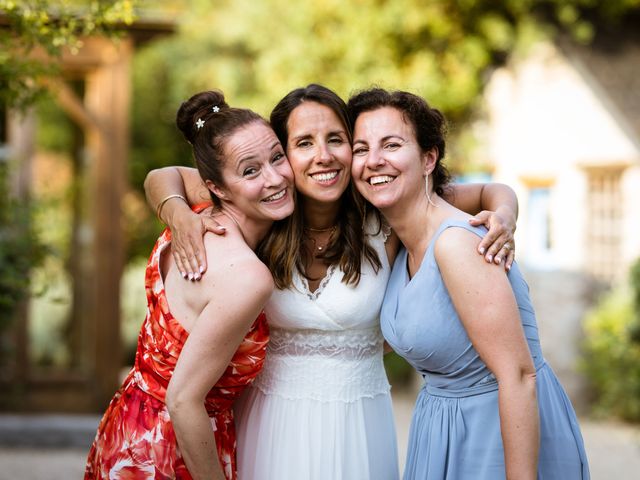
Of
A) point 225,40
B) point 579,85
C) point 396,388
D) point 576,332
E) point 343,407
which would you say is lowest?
point 396,388

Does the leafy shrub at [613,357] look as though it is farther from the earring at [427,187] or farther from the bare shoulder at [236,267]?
the bare shoulder at [236,267]

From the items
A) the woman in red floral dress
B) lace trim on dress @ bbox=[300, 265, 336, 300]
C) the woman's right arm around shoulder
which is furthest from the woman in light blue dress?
the woman's right arm around shoulder

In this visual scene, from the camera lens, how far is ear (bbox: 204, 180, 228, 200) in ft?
9.93

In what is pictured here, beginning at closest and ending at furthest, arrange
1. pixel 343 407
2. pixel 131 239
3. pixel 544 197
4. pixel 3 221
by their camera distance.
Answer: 1. pixel 343 407
2. pixel 3 221
3. pixel 544 197
4. pixel 131 239

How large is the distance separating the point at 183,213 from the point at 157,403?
Result: 651mm

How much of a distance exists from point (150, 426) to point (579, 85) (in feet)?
31.1

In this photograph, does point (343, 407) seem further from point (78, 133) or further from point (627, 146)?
point (78, 133)

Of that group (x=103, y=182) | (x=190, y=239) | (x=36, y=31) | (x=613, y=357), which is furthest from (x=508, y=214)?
(x=613, y=357)

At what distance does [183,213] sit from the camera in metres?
3.05

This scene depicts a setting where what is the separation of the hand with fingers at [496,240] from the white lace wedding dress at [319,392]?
474 mm

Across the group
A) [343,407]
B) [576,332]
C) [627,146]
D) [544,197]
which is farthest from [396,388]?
[343,407]

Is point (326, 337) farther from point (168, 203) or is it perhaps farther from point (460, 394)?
point (168, 203)

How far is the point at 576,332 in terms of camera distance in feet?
32.8

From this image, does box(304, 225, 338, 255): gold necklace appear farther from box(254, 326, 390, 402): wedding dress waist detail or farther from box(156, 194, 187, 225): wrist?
box(156, 194, 187, 225): wrist
